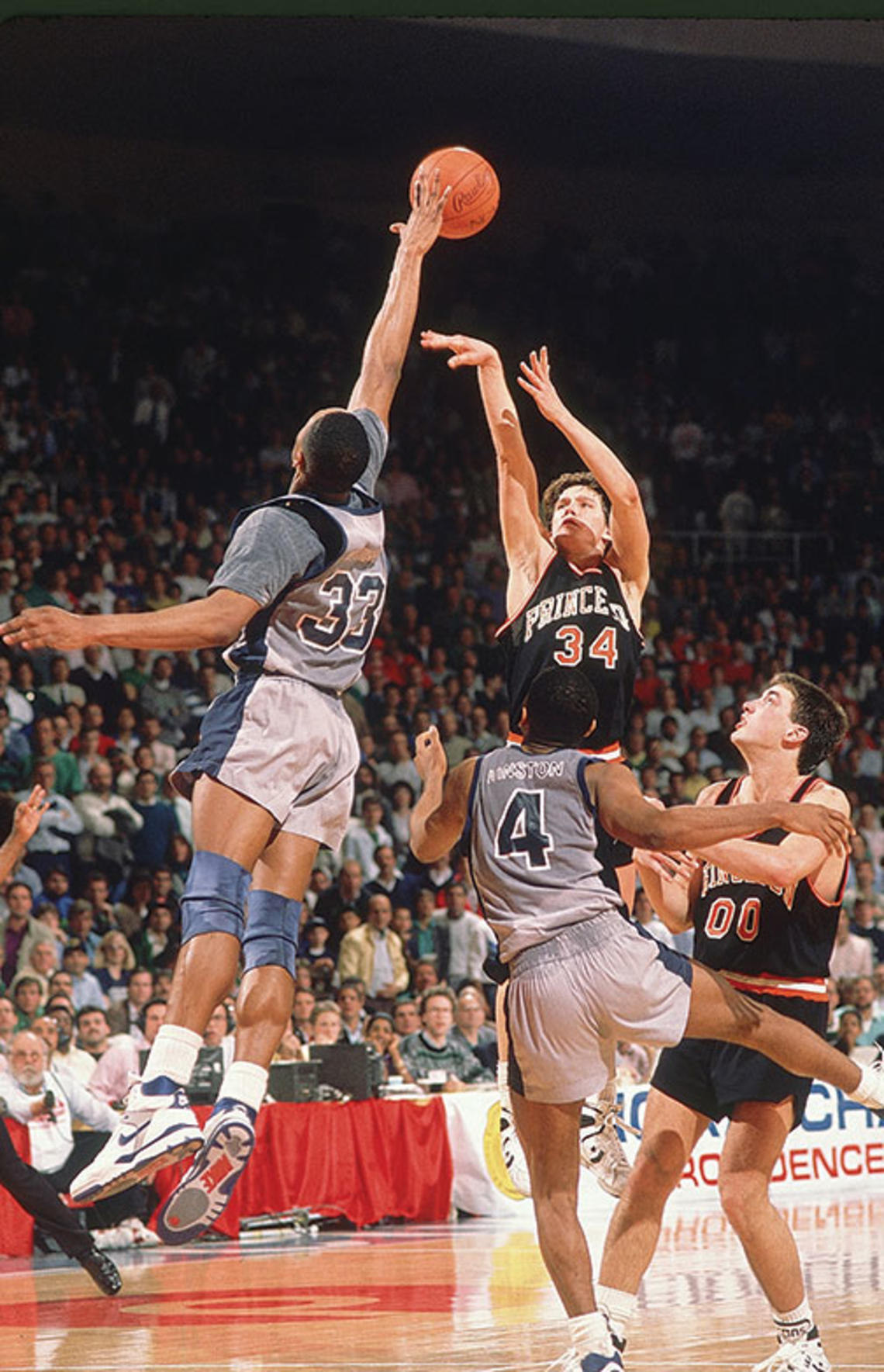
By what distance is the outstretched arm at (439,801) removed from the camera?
5.85m

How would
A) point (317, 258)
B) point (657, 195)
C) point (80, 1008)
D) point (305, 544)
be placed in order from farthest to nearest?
1. point (657, 195)
2. point (317, 258)
3. point (80, 1008)
4. point (305, 544)

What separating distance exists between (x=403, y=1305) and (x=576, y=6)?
18.0 feet

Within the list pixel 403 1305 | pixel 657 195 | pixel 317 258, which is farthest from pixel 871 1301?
pixel 657 195

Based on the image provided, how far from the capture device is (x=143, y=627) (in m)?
5.12

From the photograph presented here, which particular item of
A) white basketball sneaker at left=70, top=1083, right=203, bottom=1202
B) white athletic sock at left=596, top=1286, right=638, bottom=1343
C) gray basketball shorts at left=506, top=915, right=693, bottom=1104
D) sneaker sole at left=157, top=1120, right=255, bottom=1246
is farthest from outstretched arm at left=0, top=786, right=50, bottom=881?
white athletic sock at left=596, top=1286, right=638, bottom=1343

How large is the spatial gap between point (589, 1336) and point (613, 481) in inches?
112

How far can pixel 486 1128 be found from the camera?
12.8 meters

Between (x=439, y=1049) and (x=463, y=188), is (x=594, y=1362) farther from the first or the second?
(x=439, y=1049)

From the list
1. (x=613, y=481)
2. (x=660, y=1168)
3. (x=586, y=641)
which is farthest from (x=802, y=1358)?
(x=613, y=481)

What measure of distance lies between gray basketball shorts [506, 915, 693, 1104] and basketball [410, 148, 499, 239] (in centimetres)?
266

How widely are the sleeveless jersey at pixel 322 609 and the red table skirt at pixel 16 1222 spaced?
5.97m

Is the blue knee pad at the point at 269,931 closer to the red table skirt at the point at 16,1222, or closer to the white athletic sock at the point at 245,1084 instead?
the white athletic sock at the point at 245,1084

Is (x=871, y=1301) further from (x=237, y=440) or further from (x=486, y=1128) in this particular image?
(x=237, y=440)

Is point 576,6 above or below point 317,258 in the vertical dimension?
below
